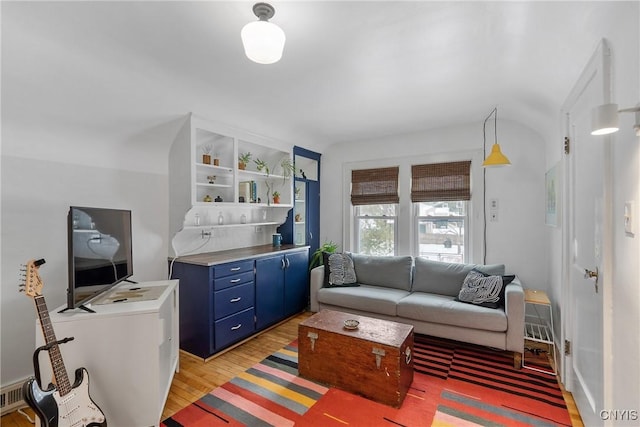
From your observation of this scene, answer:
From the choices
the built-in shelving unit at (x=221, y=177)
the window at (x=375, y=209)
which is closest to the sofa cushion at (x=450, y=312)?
the window at (x=375, y=209)

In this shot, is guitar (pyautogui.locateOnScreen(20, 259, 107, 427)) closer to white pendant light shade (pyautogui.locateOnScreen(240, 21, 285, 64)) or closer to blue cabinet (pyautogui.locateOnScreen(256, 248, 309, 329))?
white pendant light shade (pyautogui.locateOnScreen(240, 21, 285, 64))

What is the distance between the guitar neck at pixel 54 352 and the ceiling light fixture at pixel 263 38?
1.71m

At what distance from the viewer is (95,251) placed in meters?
1.92

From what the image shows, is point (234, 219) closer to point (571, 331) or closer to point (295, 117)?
point (295, 117)

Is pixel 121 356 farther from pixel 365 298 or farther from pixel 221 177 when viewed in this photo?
pixel 365 298

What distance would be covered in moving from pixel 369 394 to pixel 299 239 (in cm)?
255

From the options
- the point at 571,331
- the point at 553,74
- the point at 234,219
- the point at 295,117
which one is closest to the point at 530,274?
the point at 571,331

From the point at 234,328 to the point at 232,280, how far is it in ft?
1.61

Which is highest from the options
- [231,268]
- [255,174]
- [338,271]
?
[255,174]

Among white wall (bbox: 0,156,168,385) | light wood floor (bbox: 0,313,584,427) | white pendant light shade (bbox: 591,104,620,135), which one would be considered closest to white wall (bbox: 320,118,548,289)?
light wood floor (bbox: 0,313,584,427)

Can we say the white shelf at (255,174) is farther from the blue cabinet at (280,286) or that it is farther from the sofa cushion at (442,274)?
the sofa cushion at (442,274)

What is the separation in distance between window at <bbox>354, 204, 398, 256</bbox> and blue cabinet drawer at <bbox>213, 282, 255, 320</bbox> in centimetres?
193

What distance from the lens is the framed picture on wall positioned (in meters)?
2.57

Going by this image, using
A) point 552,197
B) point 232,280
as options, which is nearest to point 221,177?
point 232,280
